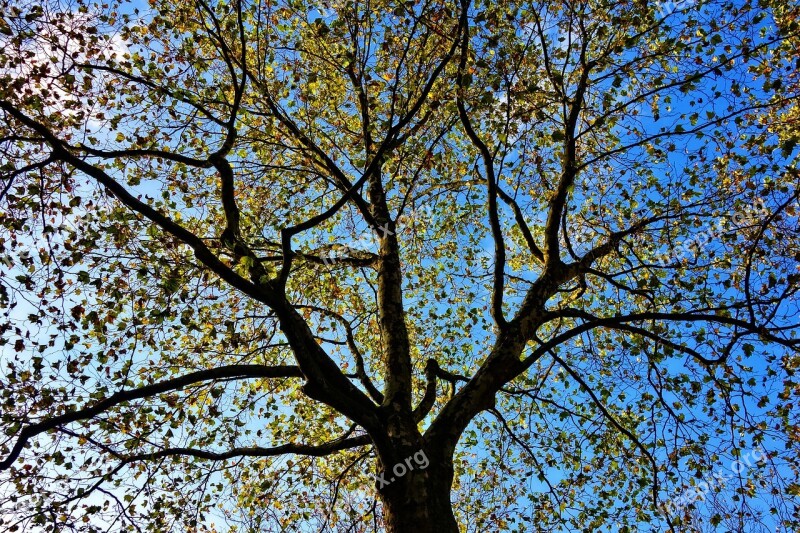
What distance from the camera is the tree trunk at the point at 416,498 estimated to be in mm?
5141

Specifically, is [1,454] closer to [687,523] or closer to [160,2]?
[160,2]

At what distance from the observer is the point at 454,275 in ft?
39.1

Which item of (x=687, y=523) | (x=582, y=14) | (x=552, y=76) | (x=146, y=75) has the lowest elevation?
(x=687, y=523)

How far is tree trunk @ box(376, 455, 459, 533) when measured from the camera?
5141 mm

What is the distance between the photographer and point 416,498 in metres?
5.24

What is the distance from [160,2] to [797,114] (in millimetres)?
10888

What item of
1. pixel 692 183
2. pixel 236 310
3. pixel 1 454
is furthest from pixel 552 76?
pixel 1 454

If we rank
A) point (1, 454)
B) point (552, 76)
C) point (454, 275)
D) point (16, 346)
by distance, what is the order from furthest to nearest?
point (454, 275), point (552, 76), point (16, 346), point (1, 454)
